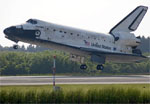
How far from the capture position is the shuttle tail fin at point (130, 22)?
3912cm

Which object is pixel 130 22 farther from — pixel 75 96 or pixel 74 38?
pixel 75 96

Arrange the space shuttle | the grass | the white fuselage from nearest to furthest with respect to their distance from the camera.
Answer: the grass
the space shuttle
the white fuselage

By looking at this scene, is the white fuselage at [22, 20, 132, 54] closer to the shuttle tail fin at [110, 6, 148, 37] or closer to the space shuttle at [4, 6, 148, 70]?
the space shuttle at [4, 6, 148, 70]

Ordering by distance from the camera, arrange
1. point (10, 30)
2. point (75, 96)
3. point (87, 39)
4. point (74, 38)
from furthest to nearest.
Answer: point (87, 39) → point (74, 38) → point (10, 30) → point (75, 96)

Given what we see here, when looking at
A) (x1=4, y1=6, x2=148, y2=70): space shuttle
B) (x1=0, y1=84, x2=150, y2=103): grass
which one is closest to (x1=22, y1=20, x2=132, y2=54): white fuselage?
(x1=4, y1=6, x2=148, y2=70): space shuttle

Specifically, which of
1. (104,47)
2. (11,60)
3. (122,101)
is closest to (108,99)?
(122,101)

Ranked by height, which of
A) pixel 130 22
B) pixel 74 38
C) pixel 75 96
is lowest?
pixel 75 96

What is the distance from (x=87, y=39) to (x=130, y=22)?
7734mm

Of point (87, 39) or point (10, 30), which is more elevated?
point (10, 30)

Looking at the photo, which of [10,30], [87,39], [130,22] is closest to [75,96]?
[10,30]

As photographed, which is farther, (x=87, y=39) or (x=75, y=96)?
(x=87, y=39)

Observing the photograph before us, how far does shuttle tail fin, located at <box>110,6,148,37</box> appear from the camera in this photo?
1540 inches

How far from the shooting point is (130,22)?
3941 cm

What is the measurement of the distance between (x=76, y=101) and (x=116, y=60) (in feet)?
80.7
